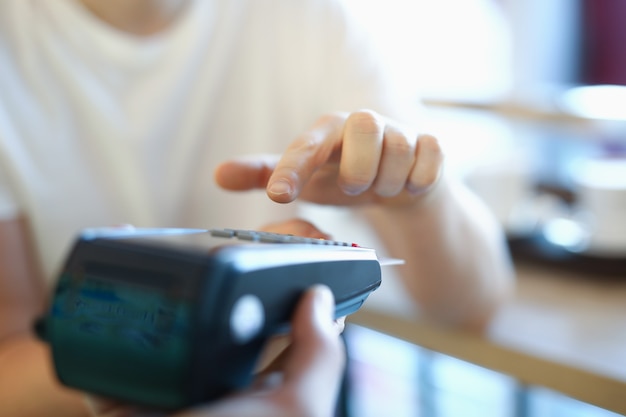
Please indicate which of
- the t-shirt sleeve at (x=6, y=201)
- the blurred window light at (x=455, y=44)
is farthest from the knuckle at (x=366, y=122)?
the blurred window light at (x=455, y=44)

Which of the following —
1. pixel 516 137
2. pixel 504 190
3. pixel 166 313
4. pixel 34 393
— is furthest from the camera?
pixel 516 137

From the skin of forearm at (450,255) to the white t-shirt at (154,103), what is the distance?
161 mm

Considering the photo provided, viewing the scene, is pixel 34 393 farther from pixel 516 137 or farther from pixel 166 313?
pixel 516 137

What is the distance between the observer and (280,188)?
0.41 meters

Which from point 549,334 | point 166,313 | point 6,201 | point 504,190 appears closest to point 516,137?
point 504,190

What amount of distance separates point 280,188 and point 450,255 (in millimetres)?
305

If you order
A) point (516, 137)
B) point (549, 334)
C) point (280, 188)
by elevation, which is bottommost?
point (549, 334)

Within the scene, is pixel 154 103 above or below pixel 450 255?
above

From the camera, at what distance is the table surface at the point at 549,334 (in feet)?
1.98

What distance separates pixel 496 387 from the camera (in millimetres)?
962

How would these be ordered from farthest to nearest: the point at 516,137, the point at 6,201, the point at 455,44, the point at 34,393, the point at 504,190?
the point at 455,44 < the point at 516,137 < the point at 504,190 < the point at 6,201 < the point at 34,393

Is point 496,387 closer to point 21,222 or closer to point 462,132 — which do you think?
point 462,132

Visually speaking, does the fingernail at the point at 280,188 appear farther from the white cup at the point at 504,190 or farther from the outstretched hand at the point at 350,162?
the white cup at the point at 504,190

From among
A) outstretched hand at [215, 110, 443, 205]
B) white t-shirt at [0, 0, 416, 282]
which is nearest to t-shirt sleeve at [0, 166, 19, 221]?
white t-shirt at [0, 0, 416, 282]
